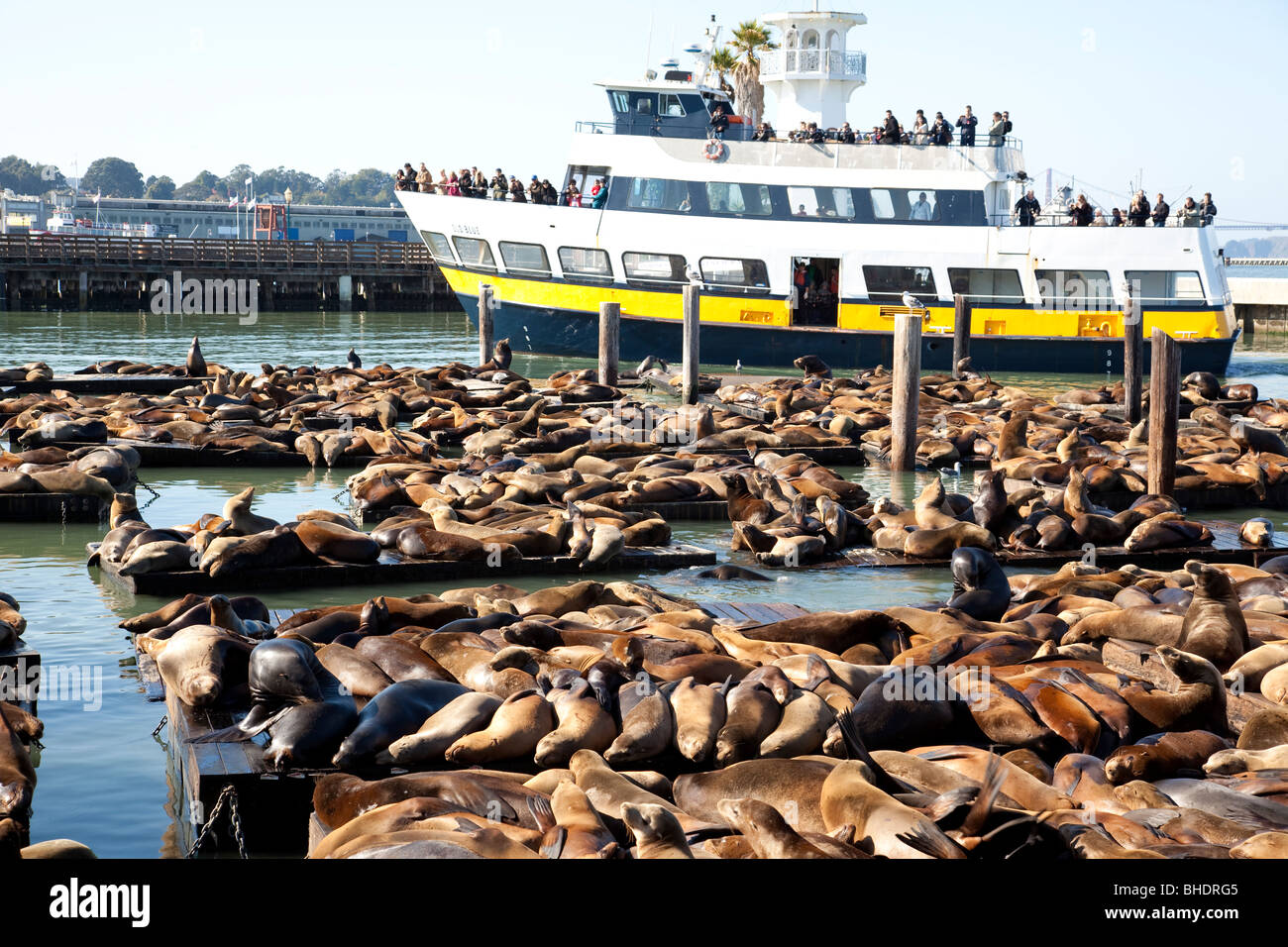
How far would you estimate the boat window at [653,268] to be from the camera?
27.0 meters

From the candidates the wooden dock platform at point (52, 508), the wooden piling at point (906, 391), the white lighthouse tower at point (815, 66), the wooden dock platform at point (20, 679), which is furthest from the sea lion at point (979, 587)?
the white lighthouse tower at point (815, 66)

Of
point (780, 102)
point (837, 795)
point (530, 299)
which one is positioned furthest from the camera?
point (780, 102)

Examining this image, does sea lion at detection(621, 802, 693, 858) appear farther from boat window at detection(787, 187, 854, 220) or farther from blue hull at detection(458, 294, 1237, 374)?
boat window at detection(787, 187, 854, 220)

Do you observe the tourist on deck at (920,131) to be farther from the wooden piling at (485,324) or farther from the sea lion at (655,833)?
the sea lion at (655,833)

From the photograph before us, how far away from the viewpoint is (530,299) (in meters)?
28.4

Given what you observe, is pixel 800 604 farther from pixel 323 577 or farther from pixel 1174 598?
pixel 323 577

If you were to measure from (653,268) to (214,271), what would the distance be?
21865 millimetres

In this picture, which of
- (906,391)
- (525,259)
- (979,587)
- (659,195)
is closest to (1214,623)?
(979,587)

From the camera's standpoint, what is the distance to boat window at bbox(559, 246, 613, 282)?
27.5 metres

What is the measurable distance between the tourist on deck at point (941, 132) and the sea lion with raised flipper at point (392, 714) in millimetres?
23115

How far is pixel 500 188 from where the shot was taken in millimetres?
29922

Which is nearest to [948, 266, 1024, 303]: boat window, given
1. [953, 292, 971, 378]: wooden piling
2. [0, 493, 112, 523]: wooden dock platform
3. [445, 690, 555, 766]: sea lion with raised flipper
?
[953, 292, 971, 378]: wooden piling

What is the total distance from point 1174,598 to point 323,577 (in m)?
5.23
